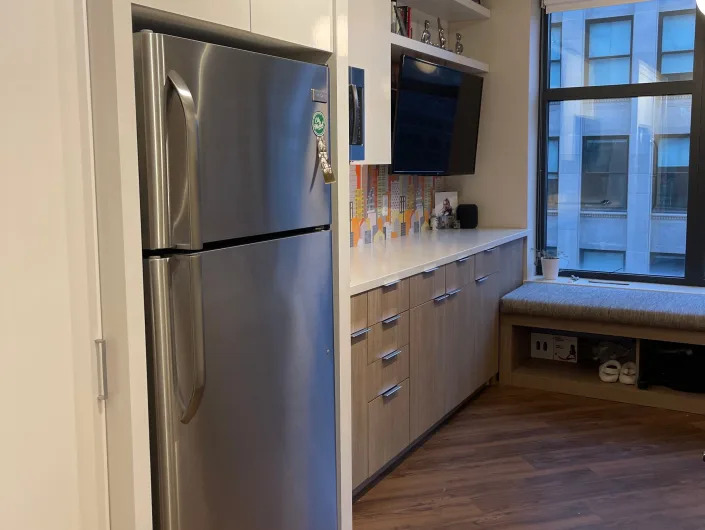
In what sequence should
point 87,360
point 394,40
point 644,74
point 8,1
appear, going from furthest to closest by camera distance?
point 644,74 < point 394,40 < point 87,360 < point 8,1

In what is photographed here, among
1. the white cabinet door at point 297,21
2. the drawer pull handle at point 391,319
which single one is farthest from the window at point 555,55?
the white cabinet door at point 297,21

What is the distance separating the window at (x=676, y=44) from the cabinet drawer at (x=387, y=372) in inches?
104

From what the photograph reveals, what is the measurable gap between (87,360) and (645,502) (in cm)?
232

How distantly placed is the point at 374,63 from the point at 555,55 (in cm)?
201

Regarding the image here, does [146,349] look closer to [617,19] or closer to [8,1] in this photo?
[8,1]

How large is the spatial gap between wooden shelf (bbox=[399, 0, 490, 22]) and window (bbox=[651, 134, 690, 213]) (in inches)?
53.6

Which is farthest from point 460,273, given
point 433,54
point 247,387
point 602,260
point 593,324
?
point 247,387

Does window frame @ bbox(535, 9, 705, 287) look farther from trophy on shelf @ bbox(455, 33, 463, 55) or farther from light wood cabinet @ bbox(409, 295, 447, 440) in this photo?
light wood cabinet @ bbox(409, 295, 447, 440)

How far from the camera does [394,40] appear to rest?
3.51 metres

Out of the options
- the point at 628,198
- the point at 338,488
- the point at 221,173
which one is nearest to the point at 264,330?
the point at 221,173

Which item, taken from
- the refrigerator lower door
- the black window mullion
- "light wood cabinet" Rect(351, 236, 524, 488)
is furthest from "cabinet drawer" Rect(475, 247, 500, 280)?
the refrigerator lower door

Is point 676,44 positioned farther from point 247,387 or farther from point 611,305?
point 247,387

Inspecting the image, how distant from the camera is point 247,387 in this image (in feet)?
5.57

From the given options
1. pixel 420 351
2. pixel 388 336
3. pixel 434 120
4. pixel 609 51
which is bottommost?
pixel 420 351
